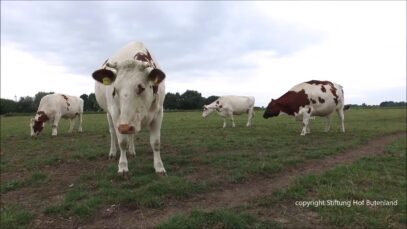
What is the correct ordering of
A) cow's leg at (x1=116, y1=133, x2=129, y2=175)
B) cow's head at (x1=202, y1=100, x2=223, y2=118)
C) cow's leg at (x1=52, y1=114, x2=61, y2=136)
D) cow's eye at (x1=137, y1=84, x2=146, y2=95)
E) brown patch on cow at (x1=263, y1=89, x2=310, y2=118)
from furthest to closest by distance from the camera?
cow's head at (x1=202, y1=100, x2=223, y2=118)
cow's leg at (x1=52, y1=114, x2=61, y2=136)
brown patch on cow at (x1=263, y1=89, x2=310, y2=118)
cow's leg at (x1=116, y1=133, x2=129, y2=175)
cow's eye at (x1=137, y1=84, x2=146, y2=95)

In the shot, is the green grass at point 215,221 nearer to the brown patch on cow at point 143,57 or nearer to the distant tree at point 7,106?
the brown patch on cow at point 143,57

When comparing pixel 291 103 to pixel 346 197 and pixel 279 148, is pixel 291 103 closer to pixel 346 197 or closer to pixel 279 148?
pixel 279 148

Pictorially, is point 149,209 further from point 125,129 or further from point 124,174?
point 124,174

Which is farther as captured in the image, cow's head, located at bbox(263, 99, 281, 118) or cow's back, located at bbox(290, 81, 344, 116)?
cow's head, located at bbox(263, 99, 281, 118)

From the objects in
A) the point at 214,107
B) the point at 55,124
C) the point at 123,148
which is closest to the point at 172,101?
the point at 214,107

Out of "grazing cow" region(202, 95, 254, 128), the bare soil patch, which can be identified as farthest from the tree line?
the bare soil patch

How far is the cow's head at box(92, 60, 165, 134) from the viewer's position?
6926mm

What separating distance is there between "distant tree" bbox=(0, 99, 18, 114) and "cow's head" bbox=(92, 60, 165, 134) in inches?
3758

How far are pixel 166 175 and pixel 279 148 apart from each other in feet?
21.5

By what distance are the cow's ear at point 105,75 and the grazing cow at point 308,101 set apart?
14141 millimetres

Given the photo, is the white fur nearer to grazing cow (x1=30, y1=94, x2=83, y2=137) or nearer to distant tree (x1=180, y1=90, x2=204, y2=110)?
grazing cow (x1=30, y1=94, x2=83, y2=137)

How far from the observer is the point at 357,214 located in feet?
21.2

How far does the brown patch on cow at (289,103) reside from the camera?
20438 mm

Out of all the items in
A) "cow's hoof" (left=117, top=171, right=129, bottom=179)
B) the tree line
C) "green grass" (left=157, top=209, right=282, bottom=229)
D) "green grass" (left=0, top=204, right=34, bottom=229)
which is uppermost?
the tree line
